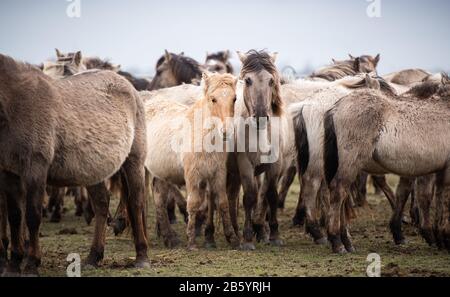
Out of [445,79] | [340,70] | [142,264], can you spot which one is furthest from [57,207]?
[445,79]

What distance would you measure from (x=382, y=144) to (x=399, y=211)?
5.75 feet

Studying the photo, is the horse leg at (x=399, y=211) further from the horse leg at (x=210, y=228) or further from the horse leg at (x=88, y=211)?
the horse leg at (x=88, y=211)

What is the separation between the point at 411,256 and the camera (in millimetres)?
9289

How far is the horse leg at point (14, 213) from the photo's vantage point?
24.5 ft

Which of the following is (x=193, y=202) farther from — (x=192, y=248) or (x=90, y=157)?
(x=90, y=157)

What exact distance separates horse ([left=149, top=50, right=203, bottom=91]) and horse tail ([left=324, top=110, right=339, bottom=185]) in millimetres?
7711

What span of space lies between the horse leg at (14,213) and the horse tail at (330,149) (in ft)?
12.5

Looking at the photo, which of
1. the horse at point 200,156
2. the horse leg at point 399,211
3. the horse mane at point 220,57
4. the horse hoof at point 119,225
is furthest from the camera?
the horse mane at point 220,57

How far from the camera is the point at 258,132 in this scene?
10.2 metres

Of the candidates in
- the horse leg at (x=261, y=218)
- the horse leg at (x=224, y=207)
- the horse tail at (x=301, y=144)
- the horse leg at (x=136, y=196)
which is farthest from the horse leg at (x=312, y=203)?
the horse leg at (x=136, y=196)

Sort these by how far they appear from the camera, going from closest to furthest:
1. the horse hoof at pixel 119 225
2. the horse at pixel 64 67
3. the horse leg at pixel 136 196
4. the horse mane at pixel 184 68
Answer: the horse leg at pixel 136 196 → the horse hoof at pixel 119 225 → the horse at pixel 64 67 → the horse mane at pixel 184 68

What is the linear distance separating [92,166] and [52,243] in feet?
10.9

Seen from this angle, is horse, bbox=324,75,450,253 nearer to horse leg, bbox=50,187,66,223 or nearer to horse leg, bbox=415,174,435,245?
horse leg, bbox=415,174,435,245

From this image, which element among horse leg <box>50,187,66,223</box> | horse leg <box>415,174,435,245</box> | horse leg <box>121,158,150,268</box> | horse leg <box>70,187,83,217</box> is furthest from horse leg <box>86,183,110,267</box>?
horse leg <box>70,187,83,217</box>
